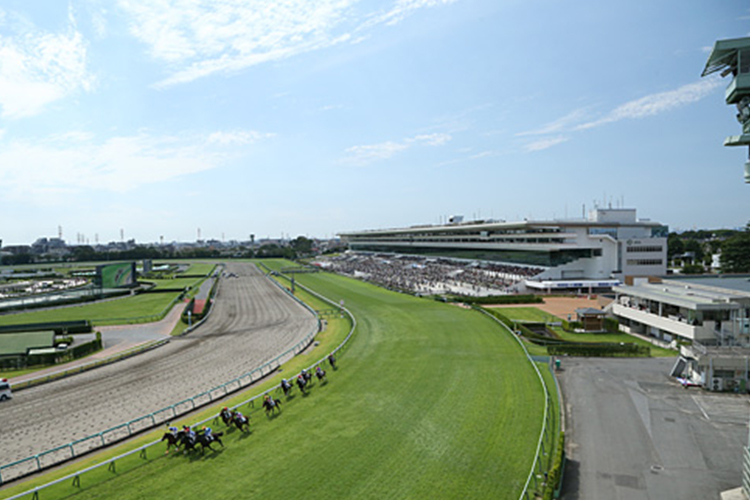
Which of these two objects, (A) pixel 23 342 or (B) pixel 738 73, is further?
(A) pixel 23 342

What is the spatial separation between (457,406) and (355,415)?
366 cm

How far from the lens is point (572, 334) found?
99.3ft

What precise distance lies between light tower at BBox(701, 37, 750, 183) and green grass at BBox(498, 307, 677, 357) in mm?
17812

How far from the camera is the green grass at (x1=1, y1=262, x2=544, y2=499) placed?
10.8 m

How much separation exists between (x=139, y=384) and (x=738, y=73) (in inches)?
934

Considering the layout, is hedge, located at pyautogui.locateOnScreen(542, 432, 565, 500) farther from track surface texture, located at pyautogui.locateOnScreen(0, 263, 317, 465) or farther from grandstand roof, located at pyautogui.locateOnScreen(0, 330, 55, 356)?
grandstand roof, located at pyautogui.locateOnScreen(0, 330, 55, 356)

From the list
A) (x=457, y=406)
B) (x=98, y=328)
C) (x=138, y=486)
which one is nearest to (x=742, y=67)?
(x=457, y=406)

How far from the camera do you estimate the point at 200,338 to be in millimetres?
30797

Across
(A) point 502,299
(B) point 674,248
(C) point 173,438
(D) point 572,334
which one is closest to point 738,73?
(C) point 173,438

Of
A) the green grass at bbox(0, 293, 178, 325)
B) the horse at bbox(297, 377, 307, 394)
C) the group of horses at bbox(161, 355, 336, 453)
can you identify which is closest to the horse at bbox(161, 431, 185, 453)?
the group of horses at bbox(161, 355, 336, 453)

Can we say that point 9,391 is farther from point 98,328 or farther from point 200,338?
point 98,328

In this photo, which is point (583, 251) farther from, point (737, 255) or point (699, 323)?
point (699, 323)

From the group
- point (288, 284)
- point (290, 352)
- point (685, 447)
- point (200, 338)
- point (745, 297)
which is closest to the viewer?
point (685, 447)

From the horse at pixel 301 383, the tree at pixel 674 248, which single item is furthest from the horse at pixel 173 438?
the tree at pixel 674 248
